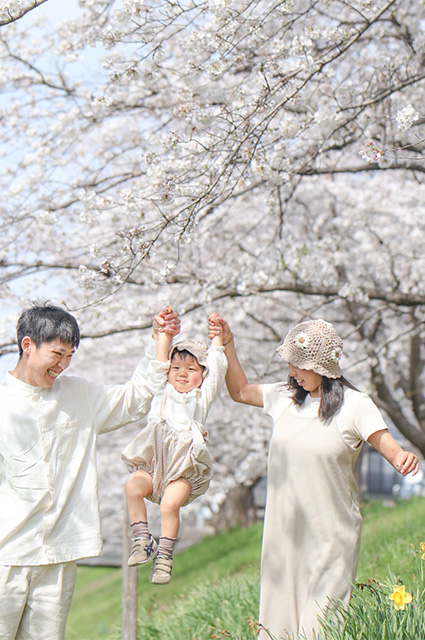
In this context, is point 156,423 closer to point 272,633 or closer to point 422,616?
point 272,633

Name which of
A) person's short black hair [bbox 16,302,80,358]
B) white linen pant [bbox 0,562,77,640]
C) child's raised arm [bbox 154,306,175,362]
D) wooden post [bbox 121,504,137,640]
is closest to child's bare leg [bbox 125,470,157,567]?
white linen pant [bbox 0,562,77,640]

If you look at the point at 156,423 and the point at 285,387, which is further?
the point at 285,387

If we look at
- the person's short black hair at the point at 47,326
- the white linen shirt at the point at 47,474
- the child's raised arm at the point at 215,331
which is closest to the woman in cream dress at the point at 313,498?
the child's raised arm at the point at 215,331

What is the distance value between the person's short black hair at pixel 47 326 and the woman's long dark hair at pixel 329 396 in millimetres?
1021

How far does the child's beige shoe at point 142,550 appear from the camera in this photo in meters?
2.80

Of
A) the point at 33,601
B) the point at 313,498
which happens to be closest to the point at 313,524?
the point at 313,498

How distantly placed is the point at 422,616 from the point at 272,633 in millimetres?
602

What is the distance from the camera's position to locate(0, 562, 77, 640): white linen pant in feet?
8.79

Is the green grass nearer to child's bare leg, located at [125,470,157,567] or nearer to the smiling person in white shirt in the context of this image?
child's bare leg, located at [125,470,157,567]

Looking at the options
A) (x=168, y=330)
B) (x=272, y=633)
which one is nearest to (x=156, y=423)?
(x=168, y=330)

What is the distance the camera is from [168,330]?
311cm

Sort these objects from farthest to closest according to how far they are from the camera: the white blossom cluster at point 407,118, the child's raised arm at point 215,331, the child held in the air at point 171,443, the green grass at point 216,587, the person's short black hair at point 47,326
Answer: the green grass at point 216,587, the white blossom cluster at point 407,118, the child's raised arm at point 215,331, the child held in the air at point 171,443, the person's short black hair at point 47,326

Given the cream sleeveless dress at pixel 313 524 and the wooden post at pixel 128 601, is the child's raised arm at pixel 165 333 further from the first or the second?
the wooden post at pixel 128 601

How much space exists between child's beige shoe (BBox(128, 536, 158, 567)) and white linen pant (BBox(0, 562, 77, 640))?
0.84ft
